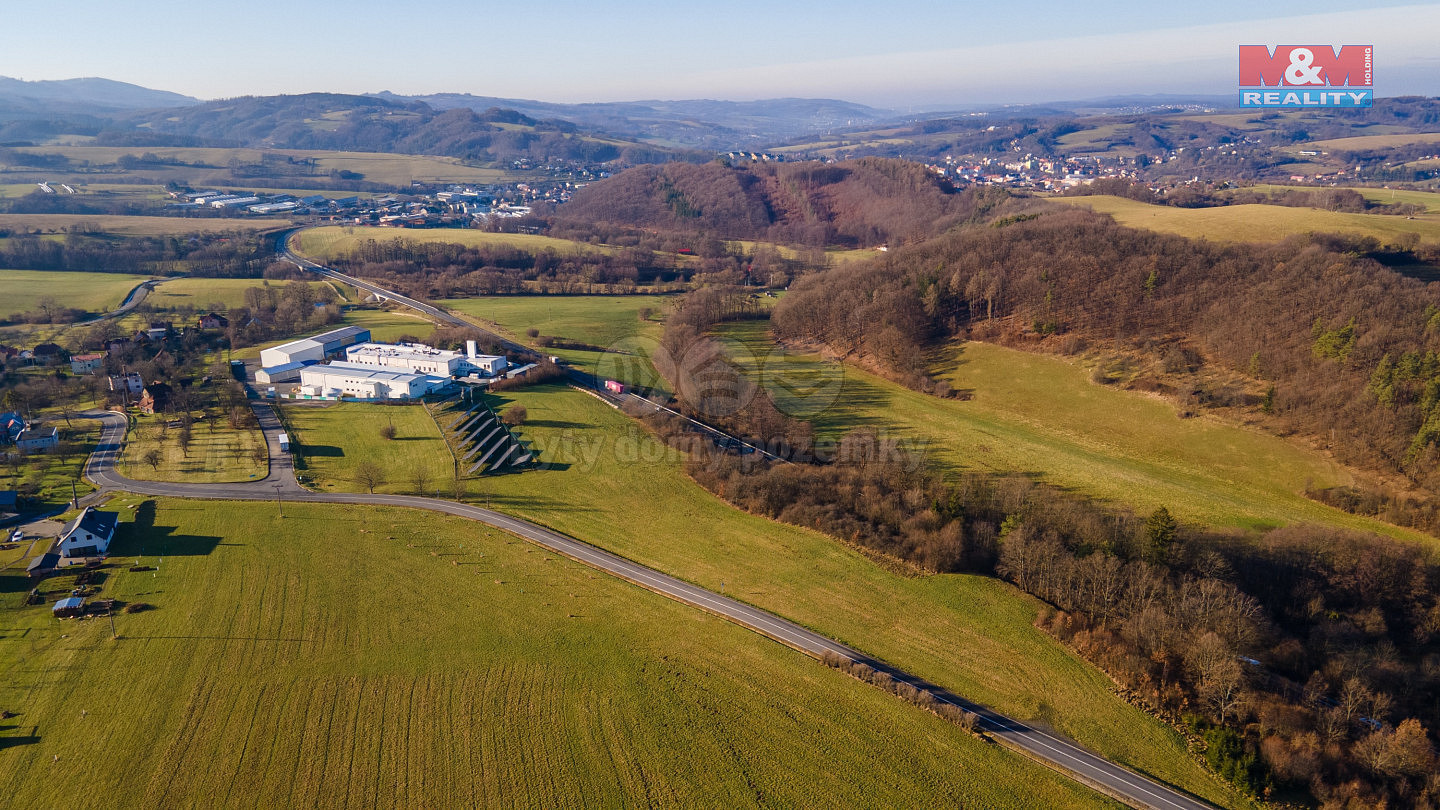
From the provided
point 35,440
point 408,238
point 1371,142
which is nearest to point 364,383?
point 35,440

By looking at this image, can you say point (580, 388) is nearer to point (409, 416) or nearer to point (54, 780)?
point (409, 416)

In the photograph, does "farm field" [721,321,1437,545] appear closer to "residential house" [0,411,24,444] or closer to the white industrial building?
the white industrial building

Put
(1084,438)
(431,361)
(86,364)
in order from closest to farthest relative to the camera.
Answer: (1084,438) → (431,361) → (86,364)

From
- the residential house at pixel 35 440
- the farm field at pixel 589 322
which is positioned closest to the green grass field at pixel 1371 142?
the farm field at pixel 589 322

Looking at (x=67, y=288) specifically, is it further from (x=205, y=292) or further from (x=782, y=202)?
(x=782, y=202)

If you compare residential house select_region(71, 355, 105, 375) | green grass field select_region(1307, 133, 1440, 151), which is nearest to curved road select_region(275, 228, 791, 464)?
residential house select_region(71, 355, 105, 375)
